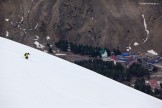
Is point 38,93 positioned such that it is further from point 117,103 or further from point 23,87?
point 117,103

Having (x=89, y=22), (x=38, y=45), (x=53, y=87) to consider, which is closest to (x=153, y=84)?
(x=89, y=22)

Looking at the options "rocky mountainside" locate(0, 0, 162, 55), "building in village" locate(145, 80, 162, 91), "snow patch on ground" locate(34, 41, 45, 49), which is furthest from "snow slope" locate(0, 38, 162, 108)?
"rocky mountainside" locate(0, 0, 162, 55)

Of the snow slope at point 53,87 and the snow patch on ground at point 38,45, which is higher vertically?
the snow patch on ground at point 38,45

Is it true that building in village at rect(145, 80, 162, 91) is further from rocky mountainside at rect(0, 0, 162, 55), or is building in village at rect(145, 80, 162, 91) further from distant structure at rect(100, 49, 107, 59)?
distant structure at rect(100, 49, 107, 59)

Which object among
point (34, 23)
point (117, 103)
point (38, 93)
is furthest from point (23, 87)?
point (34, 23)

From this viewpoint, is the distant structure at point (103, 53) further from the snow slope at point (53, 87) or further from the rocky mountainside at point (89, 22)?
the snow slope at point (53, 87)

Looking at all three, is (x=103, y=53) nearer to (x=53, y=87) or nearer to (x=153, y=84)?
(x=153, y=84)

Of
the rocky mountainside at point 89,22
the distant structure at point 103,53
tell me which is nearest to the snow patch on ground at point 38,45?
the rocky mountainside at point 89,22
